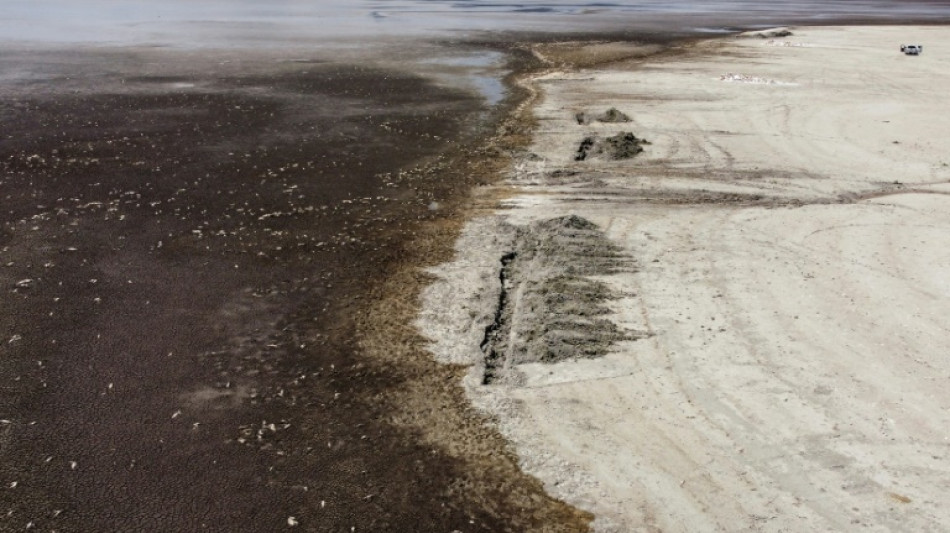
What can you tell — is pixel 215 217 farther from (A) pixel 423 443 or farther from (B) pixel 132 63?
(B) pixel 132 63

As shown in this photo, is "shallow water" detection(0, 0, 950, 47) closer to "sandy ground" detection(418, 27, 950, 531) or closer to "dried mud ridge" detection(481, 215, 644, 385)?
"sandy ground" detection(418, 27, 950, 531)

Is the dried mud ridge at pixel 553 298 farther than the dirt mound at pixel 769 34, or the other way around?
the dirt mound at pixel 769 34

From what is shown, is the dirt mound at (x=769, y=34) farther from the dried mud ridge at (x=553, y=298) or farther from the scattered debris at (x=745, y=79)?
the dried mud ridge at (x=553, y=298)

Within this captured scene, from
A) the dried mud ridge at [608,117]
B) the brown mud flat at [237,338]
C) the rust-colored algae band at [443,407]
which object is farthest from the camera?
the dried mud ridge at [608,117]

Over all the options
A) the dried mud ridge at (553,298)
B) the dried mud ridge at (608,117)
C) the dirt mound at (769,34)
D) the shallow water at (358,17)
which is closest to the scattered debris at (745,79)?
the dried mud ridge at (608,117)

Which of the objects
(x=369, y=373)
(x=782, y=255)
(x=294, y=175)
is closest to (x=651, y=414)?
(x=369, y=373)

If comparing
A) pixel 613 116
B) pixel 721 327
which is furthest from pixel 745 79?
pixel 721 327
